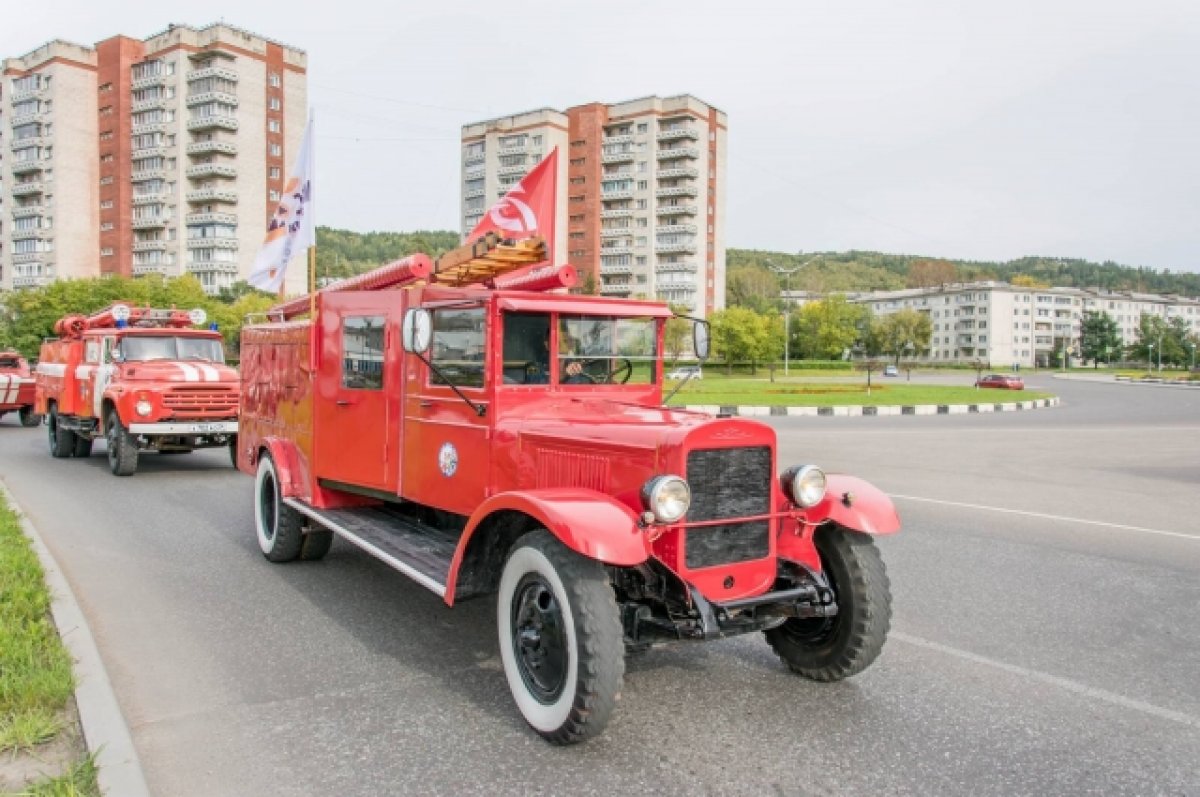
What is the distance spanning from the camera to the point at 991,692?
420 cm

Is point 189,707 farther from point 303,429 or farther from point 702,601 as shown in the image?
point 303,429

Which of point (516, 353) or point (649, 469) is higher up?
point (516, 353)

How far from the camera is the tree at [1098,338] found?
117438 mm

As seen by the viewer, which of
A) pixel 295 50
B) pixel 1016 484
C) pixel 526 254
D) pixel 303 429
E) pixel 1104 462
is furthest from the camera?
pixel 295 50

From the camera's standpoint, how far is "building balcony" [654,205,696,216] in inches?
3725

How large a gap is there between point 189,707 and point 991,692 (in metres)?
3.89

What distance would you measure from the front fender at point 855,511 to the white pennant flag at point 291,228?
460 centimetres

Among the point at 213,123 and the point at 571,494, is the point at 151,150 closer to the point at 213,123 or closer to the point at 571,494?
the point at 213,123

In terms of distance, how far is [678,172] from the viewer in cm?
9362

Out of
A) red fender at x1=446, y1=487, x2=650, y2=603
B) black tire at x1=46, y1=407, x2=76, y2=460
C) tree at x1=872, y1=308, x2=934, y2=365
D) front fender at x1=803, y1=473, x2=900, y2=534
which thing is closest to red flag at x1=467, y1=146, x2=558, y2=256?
red fender at x1=446, y1=487, x2=650, y2=603

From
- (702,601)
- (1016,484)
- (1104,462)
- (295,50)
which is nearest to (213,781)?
(702,601)

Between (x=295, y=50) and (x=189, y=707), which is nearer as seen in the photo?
(x=189, y=707)

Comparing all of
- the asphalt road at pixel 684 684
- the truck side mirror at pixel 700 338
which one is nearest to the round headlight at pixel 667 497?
the asphalt road at pixel 684 684

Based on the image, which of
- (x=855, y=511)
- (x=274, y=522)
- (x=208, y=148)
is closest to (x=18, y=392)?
(x=274, y=522)
